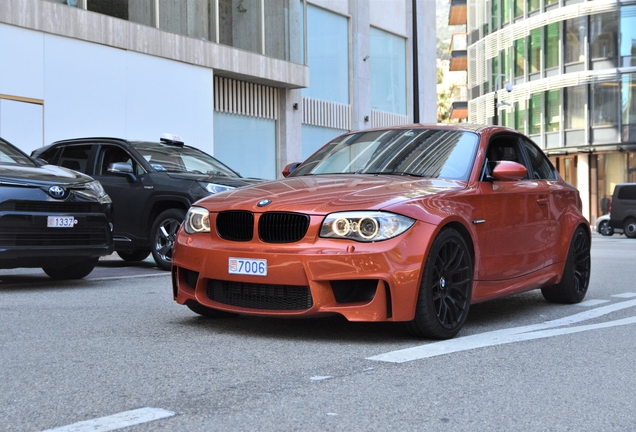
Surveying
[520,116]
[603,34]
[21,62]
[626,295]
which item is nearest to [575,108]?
[603,34]

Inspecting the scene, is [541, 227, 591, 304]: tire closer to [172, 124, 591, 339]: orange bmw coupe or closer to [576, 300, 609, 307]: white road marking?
[576, 300, 609, 307]: white road marking

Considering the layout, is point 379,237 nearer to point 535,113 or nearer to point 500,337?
point 500,337

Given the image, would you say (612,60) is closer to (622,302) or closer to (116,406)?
(622,302)

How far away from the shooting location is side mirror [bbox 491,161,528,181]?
6867 millimetres

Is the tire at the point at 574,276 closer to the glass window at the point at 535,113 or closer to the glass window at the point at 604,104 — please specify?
the glass window at the point at 604,104

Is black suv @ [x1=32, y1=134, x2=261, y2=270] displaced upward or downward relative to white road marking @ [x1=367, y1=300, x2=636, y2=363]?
upward

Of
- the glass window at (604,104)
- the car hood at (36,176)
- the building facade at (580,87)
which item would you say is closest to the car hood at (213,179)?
the car hood at (36,176)

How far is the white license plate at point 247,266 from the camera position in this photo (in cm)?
581

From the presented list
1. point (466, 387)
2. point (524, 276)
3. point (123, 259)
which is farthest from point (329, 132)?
point (466, 387)

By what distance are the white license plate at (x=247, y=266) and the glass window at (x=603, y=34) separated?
44369mm

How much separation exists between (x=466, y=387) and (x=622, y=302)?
4.52m

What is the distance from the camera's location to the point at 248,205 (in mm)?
6047

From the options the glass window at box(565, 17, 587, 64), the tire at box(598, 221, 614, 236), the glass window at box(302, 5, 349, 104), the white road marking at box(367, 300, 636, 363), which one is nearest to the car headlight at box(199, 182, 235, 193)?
the white road marking at box(367, 300, 636, 363)

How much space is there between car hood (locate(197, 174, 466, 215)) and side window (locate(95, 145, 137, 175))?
19.5 feet
